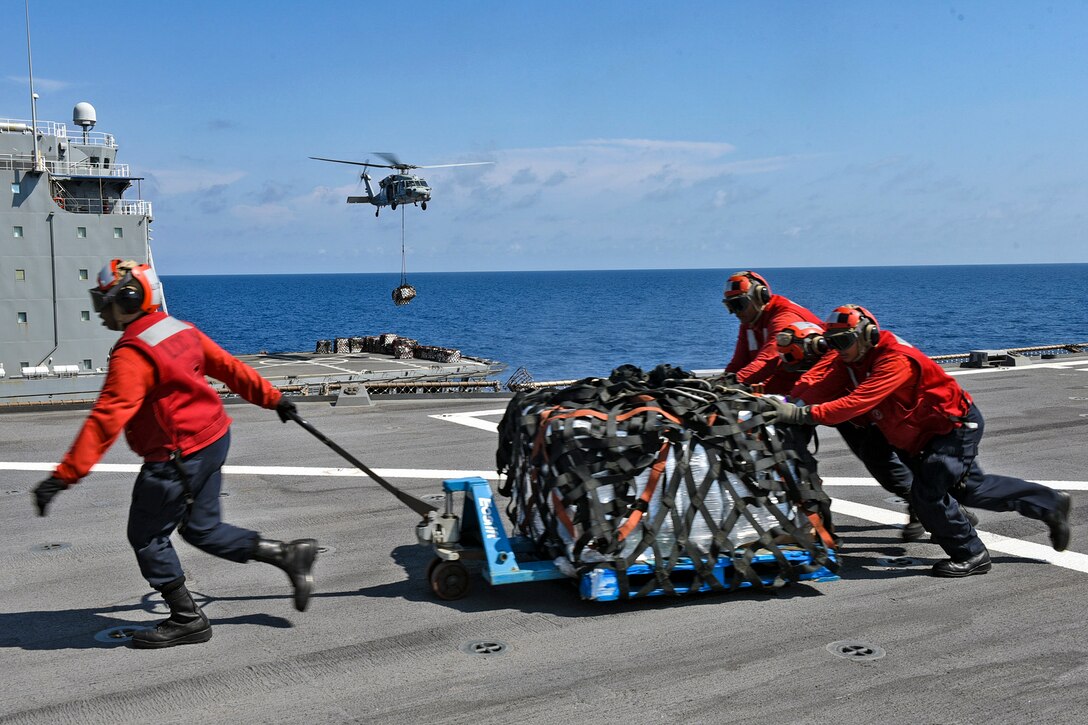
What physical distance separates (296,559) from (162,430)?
106 cm

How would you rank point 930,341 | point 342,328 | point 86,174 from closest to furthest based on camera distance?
point 86,174 < point 930,341 < point 342,328

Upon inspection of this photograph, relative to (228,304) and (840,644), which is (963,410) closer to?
(840,644)

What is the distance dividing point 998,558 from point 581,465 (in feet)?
11.0

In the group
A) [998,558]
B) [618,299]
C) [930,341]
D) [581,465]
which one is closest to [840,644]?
[581,465]

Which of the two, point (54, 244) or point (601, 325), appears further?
point (601, 325)

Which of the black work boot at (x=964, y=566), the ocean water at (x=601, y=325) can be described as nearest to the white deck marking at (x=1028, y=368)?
the black work boot at (x=964, y=566)

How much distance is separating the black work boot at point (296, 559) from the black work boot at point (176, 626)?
0.43 meters

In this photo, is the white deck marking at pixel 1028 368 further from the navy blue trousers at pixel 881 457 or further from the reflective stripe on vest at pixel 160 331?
the reflective stripe on vest at pixel 160 331

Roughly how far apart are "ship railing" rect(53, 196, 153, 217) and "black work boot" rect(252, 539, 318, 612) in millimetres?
34779

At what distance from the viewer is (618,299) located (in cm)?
17200

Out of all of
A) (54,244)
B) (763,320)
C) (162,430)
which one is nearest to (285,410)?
(162,430)

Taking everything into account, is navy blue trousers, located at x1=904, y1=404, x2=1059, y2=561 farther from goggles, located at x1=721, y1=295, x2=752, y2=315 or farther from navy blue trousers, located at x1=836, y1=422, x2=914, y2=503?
goggles, located at x1=721, y1=295, x2=752, y2=315

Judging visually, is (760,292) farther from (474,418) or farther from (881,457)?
(474,418)

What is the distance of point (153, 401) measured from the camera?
4902 mm
